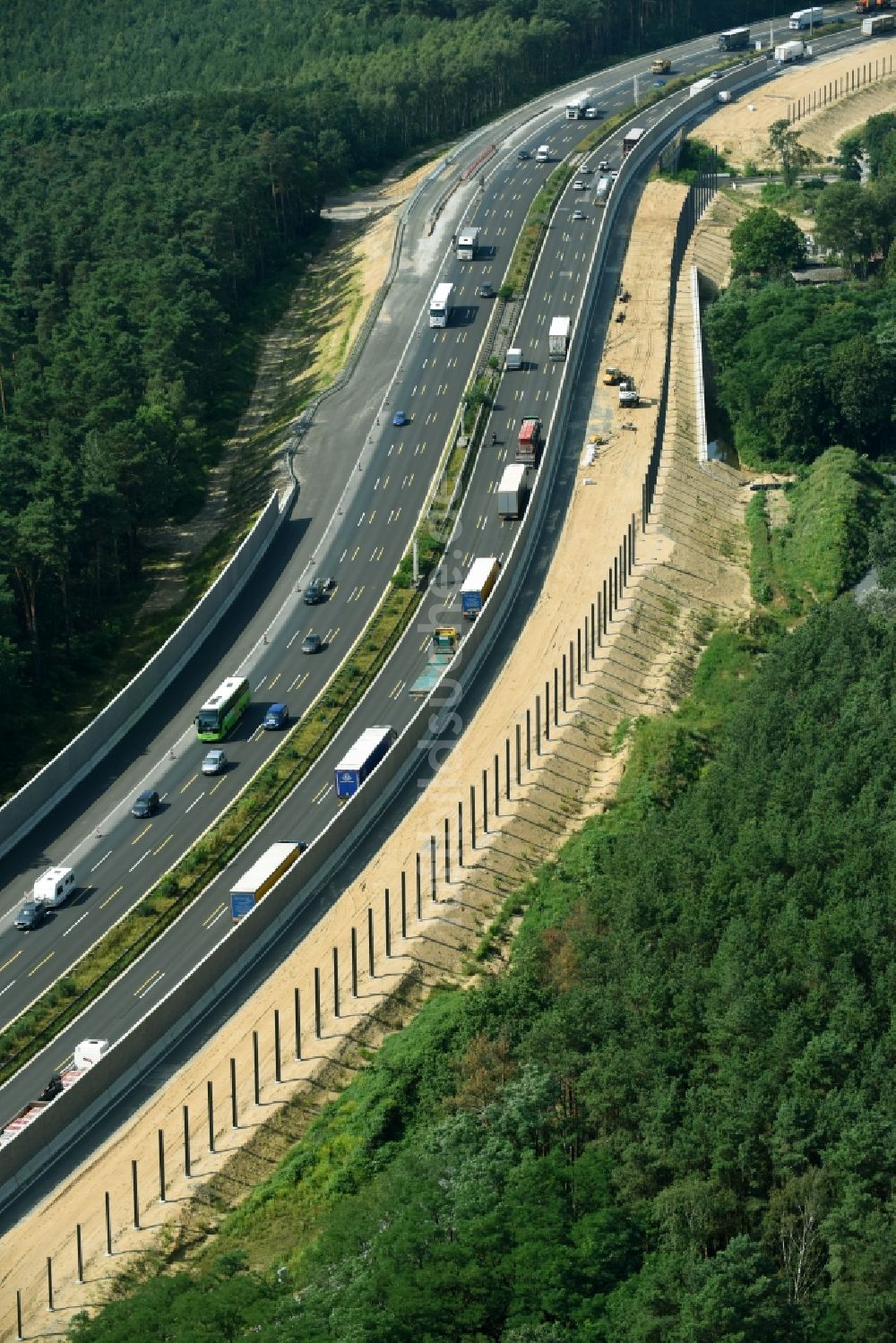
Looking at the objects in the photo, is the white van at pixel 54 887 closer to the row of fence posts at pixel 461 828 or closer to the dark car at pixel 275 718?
the row of fence posts at pixel 461 828

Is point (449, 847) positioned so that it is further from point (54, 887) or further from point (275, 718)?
point (54, 887)

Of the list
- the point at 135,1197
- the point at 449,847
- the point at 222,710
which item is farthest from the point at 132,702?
the point at 135,1197

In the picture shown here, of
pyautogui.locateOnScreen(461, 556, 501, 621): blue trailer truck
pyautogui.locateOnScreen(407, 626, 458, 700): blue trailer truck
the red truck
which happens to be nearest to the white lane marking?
pyautogui.locateOnScreen(407, 626, 458, 700): blue trailer truck

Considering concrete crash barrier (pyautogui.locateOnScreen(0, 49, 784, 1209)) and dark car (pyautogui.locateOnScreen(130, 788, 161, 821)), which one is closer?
concrete crash barrier (pyautogui.locateOnScreen(0, 49, 784, 1209))

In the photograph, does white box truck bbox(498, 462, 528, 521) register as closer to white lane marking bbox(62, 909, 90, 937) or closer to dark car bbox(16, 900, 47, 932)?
white lane marking bbox(62, 909, 90, 937)

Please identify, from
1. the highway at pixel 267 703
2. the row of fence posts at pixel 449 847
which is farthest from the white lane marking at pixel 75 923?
the row of fence posts at pixel 449 847

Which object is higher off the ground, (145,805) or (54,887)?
(145,805)
